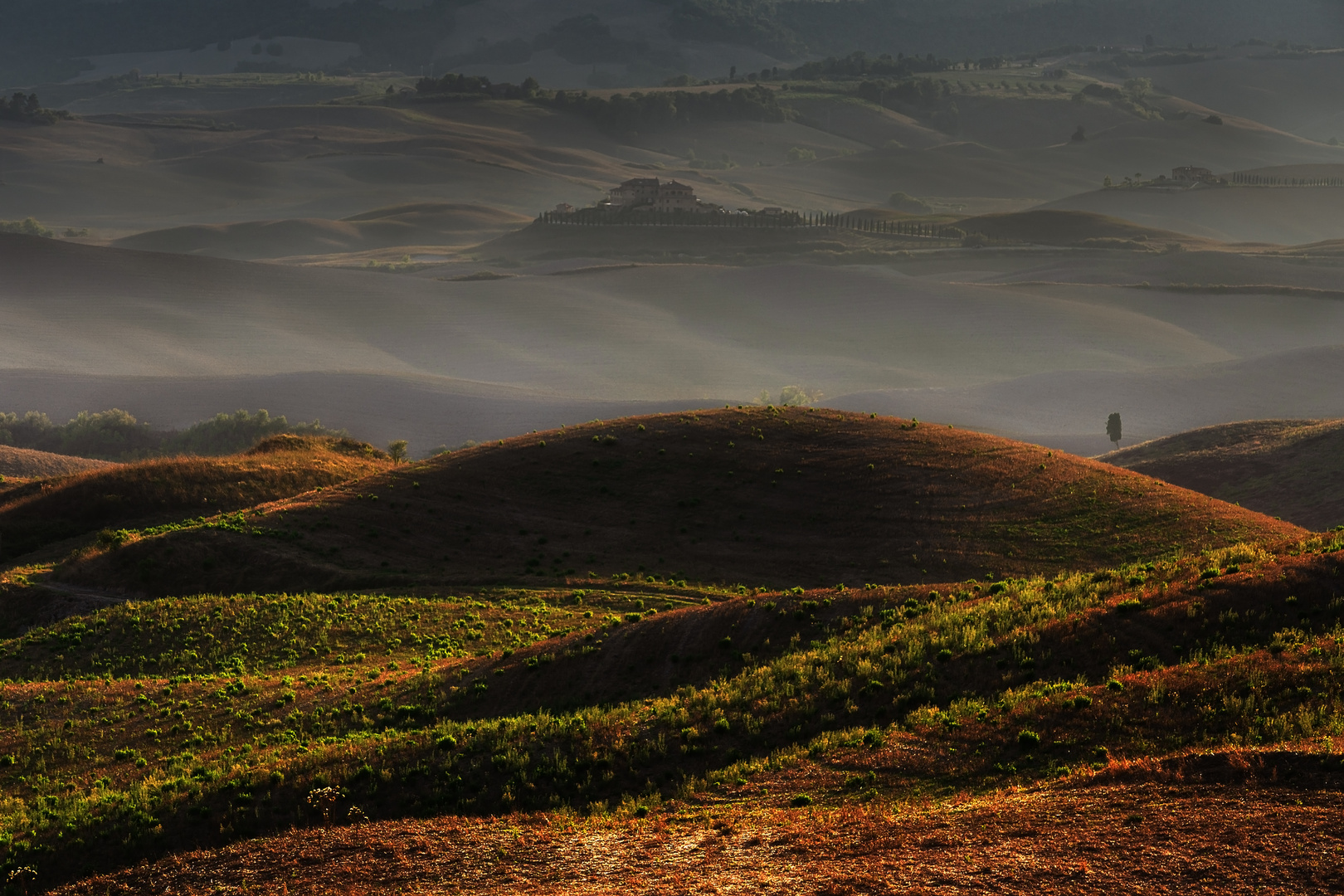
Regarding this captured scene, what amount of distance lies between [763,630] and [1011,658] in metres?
6.60

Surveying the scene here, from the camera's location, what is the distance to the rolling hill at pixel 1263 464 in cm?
5678

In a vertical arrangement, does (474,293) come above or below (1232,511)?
above

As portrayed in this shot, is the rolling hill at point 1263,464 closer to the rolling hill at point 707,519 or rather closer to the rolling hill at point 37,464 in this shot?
the rolling hill at point 707,519

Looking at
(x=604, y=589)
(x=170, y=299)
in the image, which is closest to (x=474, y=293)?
(x=170, y=299)

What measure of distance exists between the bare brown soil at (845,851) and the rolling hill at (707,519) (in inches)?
846

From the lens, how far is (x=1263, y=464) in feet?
212

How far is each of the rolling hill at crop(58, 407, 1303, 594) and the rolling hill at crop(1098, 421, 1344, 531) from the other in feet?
43.8

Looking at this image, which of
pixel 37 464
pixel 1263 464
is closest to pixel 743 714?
pixel 1263 464

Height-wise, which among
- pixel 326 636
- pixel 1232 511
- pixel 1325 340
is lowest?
pixel 326 636

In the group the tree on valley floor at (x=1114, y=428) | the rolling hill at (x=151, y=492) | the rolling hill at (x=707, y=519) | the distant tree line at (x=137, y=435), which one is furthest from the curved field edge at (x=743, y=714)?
the distant tree line at (x=137, y=435)

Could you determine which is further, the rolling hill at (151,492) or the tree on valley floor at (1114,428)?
the tree on valley floor at (1114,428)

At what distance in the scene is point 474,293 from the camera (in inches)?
5802

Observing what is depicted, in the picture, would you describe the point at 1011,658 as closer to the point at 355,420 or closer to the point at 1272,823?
the point at 1272,823

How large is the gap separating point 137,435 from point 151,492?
1827 inches
